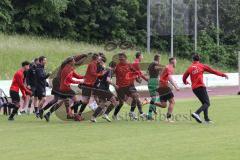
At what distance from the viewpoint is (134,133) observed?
16.5 meters

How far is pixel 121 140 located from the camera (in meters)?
14.9

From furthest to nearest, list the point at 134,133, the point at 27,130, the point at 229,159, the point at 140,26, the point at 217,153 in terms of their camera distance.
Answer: the point at 140,26 → the point at 27,130 → the point at 134,133 → the point at 217,153 → the point at 229,159

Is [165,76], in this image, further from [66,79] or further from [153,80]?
[66,79]

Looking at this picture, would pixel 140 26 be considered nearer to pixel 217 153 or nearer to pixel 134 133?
pixel 134 133

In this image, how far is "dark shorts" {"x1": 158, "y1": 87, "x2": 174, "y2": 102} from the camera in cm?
2014

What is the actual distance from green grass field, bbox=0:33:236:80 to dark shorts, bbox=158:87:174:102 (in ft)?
66.2

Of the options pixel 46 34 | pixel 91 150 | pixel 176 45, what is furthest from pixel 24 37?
pixel 91 150

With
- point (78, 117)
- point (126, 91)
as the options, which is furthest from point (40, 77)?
point (126, 91)

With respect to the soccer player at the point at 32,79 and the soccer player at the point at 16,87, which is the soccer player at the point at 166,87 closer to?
the soccer player at the point at 16,87

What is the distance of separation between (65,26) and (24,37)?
24.8ft

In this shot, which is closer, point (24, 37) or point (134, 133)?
point (134, 133)

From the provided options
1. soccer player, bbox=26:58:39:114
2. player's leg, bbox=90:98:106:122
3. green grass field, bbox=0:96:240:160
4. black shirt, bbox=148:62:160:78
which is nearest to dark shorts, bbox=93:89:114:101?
player's leg, bbox=90:98:106:122

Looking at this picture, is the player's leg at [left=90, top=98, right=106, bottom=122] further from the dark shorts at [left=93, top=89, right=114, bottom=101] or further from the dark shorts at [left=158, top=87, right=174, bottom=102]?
the dark shorts at [left=158, top=87, right=174, bottom=102]

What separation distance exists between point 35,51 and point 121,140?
33096mm
